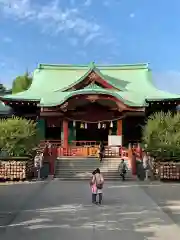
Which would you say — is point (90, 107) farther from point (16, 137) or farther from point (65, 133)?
point (16, 137)

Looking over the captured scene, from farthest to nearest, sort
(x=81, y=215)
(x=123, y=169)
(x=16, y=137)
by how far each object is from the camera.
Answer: (x=16, y=137)
(x=123, y=169)
(x=81, y=215)

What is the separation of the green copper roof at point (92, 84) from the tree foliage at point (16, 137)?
6025 mm

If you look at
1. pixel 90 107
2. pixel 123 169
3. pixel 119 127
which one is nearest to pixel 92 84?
pixel 90 107

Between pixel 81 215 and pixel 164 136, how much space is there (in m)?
12.0

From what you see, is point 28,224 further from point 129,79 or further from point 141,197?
point 129,79

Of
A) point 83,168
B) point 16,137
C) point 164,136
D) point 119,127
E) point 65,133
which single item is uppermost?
point 119,127

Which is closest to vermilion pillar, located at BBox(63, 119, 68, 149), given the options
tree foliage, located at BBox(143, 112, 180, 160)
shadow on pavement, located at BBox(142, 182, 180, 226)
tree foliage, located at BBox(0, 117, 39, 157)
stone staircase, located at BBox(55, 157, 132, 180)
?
stone staircase, located at BBox(55, 157, 132, 180)

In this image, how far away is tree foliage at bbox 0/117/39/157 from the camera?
22266 mm

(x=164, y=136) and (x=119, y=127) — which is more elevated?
(x=119, y=127)

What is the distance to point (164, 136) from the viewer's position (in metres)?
22.3

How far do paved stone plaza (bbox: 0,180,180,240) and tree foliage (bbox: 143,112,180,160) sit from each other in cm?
483

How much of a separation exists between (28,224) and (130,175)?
1387 cm

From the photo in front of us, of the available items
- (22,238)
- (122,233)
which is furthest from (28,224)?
(122,233)

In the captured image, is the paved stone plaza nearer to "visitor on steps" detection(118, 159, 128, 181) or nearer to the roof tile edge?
"visitor on steps" detection(118, 159, 128, 181)
